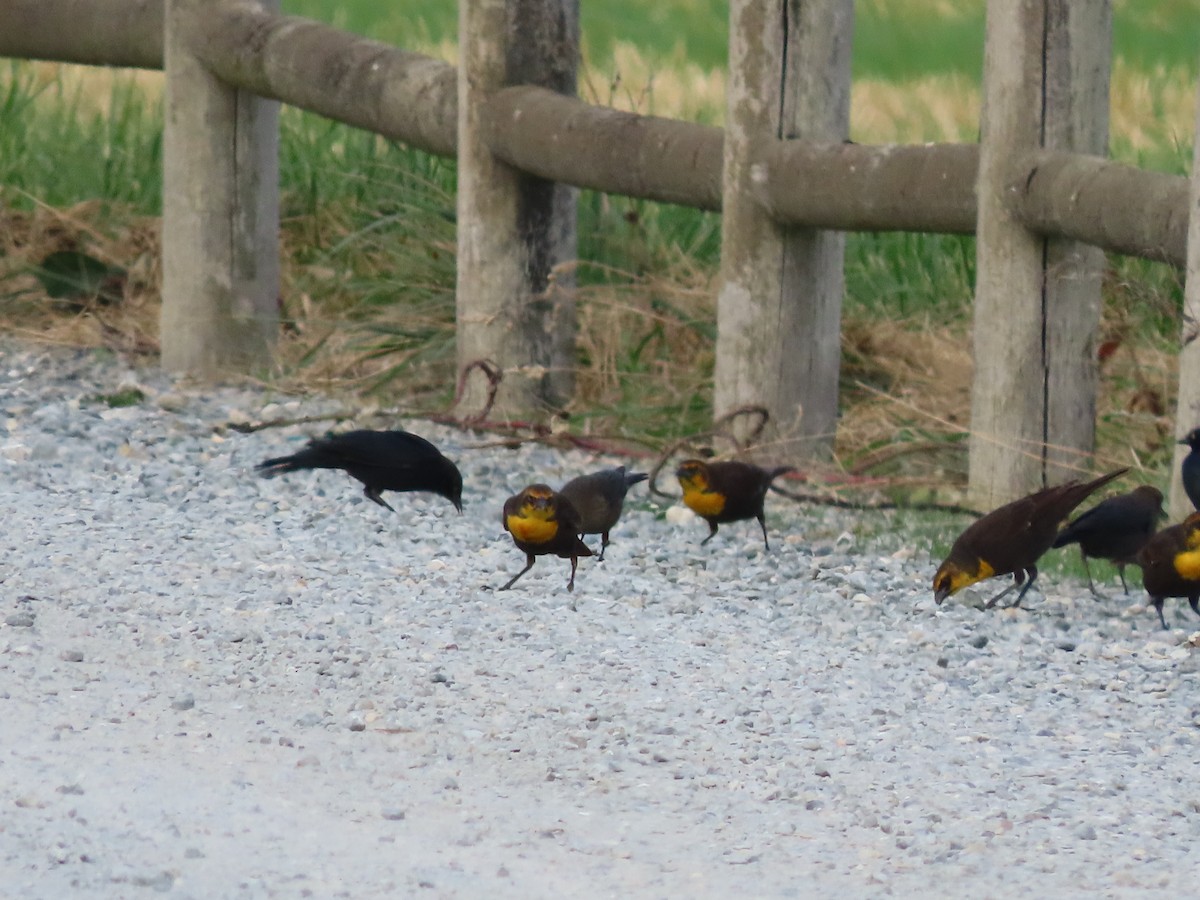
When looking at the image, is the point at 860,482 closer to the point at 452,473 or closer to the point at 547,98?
the point at 452,473

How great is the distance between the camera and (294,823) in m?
3.25

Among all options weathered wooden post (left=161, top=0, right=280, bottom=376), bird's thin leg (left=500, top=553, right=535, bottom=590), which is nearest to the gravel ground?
bird's thin leg (left=500, top=553, right=535, bottom=590)

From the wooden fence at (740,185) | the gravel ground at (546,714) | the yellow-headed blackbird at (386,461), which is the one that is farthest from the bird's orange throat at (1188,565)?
the yellow-headed blackbird at (386,461)

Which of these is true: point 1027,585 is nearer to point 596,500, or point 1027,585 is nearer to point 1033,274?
point 1033,274

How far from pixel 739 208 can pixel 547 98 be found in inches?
29.6

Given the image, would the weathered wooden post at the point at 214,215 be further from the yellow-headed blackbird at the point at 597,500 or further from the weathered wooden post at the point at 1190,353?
the weathered wooden post at the point at 1190,353

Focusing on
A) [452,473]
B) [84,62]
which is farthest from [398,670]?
[84,62]

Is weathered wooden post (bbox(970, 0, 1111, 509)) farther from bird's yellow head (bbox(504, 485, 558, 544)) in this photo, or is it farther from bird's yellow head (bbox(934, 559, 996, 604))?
bird's yellow head (bbox(504, 485, 558, 544))

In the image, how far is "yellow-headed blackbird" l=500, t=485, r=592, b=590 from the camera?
14.8 ft

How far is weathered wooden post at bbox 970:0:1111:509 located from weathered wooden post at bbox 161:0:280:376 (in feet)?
9.00

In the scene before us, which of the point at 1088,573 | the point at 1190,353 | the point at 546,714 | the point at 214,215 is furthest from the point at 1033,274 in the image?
the point at 214,215

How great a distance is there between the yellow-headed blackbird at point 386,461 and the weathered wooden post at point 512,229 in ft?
2.85

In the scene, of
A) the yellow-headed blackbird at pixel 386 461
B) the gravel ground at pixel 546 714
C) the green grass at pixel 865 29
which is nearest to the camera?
the gravel ground at pixel 546 714

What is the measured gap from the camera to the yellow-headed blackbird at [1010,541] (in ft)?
14.5
